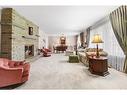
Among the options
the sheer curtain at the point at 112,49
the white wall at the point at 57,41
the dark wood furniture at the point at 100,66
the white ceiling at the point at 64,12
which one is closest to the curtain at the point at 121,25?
the white ceiling at the point at 64,12

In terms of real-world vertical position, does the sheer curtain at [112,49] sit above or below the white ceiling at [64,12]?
below

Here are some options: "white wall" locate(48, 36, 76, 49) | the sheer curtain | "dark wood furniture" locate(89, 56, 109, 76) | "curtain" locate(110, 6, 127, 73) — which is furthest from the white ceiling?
"white wall" locate(48, 36, 76, 49)

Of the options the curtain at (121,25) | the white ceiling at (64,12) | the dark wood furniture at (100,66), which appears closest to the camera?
the dark wood furniture at (100,66)

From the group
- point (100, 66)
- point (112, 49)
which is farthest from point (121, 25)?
point (100, 66)

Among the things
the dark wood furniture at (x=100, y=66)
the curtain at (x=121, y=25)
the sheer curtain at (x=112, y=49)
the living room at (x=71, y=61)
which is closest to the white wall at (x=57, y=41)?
the living room at (x=71, y=61)

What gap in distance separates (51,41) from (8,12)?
502 inches

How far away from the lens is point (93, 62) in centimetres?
463

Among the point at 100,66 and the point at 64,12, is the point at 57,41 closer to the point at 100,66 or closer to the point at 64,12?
the point at 64,12

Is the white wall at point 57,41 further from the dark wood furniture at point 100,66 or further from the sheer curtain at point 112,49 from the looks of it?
the dark wood furniture at point 100,66

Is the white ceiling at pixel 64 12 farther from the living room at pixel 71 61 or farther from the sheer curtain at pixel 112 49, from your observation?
the sheer curtain at pixel 112 49

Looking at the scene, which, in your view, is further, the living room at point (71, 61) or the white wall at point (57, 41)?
the white wall at point (57, 41)

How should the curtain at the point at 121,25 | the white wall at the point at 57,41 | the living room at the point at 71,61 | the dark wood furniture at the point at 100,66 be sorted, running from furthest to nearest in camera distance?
the white wall at the point at 57,41 → the curtain at the point at 121,25 → the dark wood furniture at the point at 100,66 → the living room at the point at 71,61

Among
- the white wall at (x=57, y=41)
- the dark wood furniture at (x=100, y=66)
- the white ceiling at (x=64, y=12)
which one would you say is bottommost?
the dark wood furniture at (x=100, y=66)
